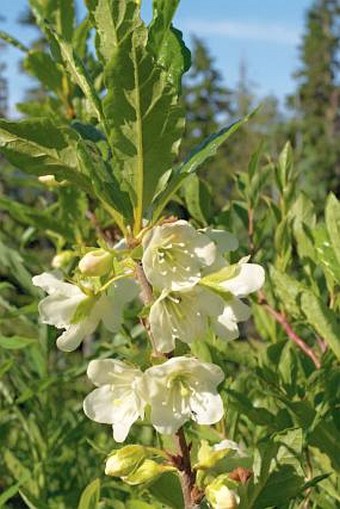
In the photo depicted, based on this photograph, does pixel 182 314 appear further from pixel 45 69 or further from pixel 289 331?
pixel 45 69

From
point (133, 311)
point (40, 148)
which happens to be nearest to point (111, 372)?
point (40, 148)

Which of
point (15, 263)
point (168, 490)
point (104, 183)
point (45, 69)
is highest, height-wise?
point (104, 183)

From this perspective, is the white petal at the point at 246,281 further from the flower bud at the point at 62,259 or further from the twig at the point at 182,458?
the flower bud at the point at 62,259

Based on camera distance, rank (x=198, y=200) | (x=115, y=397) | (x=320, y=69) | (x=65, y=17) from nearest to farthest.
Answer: (x=115, y=397) < (x=198, y=200) < (x=65, y=17) < (x=320, y=69)

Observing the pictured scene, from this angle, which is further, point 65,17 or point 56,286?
point 65,17

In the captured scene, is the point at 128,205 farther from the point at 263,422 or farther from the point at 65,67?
the point at 263,422

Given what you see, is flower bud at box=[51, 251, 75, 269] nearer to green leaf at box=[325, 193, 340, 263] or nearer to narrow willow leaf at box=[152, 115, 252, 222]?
green leaf at box=[325, 193, 340, 263]

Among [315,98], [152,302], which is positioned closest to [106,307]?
[152,302]
